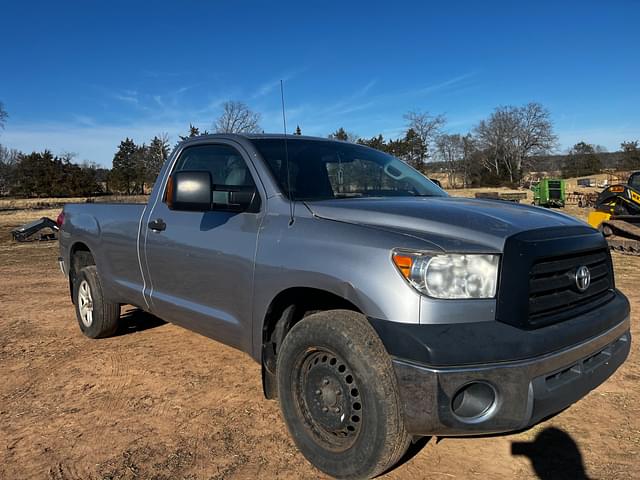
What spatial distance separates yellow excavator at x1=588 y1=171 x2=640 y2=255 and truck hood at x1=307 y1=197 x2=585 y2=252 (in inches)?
423

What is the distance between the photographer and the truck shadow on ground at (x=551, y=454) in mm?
2771

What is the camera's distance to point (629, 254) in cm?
1177

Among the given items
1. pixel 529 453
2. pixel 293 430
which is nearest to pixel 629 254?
pixel 529 453

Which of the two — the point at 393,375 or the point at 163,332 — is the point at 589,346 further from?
the point at 163,332

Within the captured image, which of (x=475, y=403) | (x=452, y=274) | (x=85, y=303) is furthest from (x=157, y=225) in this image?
(x=475, y=403)

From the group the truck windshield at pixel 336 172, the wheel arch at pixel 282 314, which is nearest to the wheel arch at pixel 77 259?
the truck windshield at pixel 336 172

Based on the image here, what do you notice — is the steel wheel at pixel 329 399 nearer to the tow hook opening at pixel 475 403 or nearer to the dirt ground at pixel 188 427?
the dirt ground at pixel 188 427

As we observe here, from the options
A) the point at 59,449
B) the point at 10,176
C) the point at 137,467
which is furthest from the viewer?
the point at 10,176

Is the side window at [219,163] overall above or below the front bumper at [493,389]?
above

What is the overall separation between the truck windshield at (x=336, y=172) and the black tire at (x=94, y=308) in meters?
2.52

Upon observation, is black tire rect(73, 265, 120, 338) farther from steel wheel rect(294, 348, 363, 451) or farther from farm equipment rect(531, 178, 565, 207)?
farm equipment rect(531, 178, 565, 207)

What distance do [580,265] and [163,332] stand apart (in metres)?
4.32

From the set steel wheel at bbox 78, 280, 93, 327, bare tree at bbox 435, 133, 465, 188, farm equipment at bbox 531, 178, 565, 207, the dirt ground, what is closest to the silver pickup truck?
the dirt ground

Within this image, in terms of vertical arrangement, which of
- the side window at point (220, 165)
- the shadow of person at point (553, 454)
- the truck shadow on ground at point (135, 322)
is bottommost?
the shadow of person at point (553, 454)
